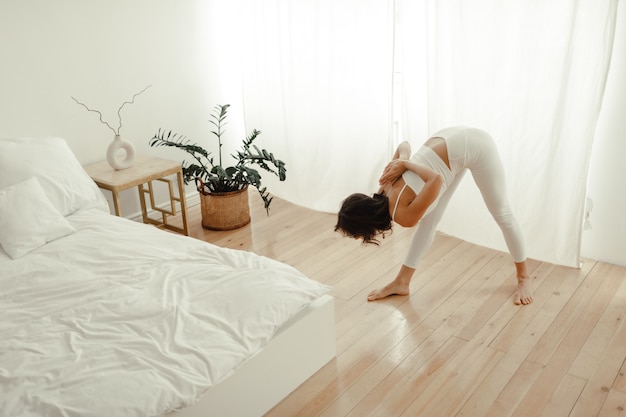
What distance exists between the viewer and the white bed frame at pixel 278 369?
205 cm

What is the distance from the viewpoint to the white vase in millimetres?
3536

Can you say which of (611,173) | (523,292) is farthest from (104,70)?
(611,173)

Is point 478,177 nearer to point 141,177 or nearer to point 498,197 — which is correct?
point 498,197

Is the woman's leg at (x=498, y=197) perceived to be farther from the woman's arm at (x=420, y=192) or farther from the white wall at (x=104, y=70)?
the white wall at (x=104, y=70)

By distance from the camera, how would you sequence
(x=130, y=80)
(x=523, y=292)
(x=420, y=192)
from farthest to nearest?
(x=130, y=80) < (x=523, y=292) < (x=420, y=192)

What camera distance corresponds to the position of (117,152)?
11.9ft

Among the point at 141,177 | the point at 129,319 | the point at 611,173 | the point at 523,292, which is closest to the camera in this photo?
the point at 129,319

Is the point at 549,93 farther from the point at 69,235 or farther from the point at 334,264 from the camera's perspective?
the point at 69,235

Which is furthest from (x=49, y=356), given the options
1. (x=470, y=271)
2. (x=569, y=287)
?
(x=569, y=287)

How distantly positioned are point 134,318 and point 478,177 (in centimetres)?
168

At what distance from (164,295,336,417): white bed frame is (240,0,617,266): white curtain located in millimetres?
1482

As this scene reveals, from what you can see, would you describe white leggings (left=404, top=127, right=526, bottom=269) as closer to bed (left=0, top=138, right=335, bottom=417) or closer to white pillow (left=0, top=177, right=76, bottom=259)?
bed (left=0, top=138, right=335, bottom=417)

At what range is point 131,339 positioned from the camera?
2045mm

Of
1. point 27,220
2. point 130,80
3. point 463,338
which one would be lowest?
point 463,338
